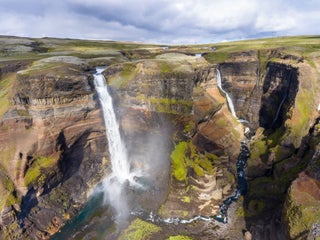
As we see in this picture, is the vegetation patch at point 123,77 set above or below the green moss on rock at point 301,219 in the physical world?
above

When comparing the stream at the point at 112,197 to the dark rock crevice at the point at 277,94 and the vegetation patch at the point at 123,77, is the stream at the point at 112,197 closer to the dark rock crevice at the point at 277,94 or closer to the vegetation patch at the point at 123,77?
the vegetation patch at the point at 123,77

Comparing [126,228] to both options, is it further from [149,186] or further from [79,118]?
[79,118]

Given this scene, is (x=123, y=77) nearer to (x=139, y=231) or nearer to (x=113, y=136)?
(x=113, y=136)

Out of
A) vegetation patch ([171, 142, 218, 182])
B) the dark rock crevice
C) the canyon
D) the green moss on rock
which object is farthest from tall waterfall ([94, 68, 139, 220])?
the dark rock crevice

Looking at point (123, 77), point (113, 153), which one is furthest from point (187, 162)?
point (123, 77)

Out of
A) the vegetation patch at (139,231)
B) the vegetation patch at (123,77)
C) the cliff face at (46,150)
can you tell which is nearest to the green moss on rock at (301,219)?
the vegetation patch at (139,231)

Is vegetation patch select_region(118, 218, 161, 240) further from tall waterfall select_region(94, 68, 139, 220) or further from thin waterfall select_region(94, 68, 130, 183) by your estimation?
thin waterfall select_region(94, 68, 130, 183)

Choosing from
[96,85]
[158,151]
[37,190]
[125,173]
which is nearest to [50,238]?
[37,190]
